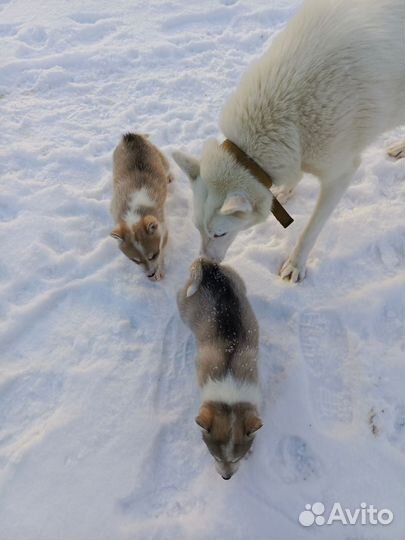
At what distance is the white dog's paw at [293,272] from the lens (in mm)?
4184

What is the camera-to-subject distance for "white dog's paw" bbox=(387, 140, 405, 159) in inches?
195

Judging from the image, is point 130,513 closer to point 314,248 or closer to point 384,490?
point 384,490

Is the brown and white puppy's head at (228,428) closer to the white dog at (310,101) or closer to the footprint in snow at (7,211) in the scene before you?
Answer: the white dog at (310,101)

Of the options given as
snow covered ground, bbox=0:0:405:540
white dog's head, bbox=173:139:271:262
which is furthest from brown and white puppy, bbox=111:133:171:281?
white dog's head, bbox=173:139:271:262

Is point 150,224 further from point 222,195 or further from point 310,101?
point 310,101

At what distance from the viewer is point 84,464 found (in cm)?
340

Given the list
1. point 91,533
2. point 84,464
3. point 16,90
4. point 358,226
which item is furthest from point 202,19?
point 91,533

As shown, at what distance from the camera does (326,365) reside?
3775 millimetres

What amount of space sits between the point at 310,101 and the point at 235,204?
908mm

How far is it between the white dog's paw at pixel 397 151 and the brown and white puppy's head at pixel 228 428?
3617 mm

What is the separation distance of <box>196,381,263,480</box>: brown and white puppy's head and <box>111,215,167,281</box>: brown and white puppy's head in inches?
63.0

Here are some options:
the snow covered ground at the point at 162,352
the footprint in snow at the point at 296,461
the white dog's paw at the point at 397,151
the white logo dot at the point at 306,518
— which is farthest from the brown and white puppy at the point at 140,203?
the white dog's paw at the point at 397,151

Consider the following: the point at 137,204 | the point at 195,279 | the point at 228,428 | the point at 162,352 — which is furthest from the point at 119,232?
the point at 228,428

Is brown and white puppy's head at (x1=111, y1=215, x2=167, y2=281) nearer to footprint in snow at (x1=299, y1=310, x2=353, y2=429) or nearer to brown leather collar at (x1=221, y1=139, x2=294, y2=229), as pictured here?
brown leather collar at (x1=221, y1=139, x2=294, y2=229)
